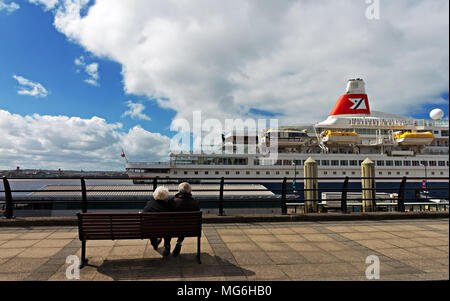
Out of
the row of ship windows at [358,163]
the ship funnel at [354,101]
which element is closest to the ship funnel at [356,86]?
the ship funnel at [354,101]

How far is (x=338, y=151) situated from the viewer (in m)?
39.8

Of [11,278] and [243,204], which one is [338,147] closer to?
[243,204]

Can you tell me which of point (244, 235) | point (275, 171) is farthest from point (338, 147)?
point (244, 235)

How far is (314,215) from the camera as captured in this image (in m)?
7.81

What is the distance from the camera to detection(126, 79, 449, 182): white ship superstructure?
35.0 metres

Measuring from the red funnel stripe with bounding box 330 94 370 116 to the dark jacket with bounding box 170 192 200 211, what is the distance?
1758 inches

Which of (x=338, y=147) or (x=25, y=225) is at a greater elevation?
(x=338, y=147)

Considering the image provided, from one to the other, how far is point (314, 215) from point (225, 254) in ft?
13.1

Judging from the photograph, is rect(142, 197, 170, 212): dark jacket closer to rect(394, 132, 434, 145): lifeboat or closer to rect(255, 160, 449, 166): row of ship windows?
rect(255, 160, 449, 166): row of ship windows

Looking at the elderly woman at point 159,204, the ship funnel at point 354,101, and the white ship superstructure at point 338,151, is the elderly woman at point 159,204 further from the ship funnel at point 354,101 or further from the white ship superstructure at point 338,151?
the ship funnel at point 354,101

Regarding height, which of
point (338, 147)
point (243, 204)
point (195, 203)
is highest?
point (338, 147)

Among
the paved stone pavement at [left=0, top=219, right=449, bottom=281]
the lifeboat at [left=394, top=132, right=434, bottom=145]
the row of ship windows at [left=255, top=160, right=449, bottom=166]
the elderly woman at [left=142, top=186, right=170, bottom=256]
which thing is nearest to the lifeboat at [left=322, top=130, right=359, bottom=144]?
the row of ship windows at [left=255, top=160, right=449, bottom=166]

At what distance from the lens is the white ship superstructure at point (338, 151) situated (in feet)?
115
